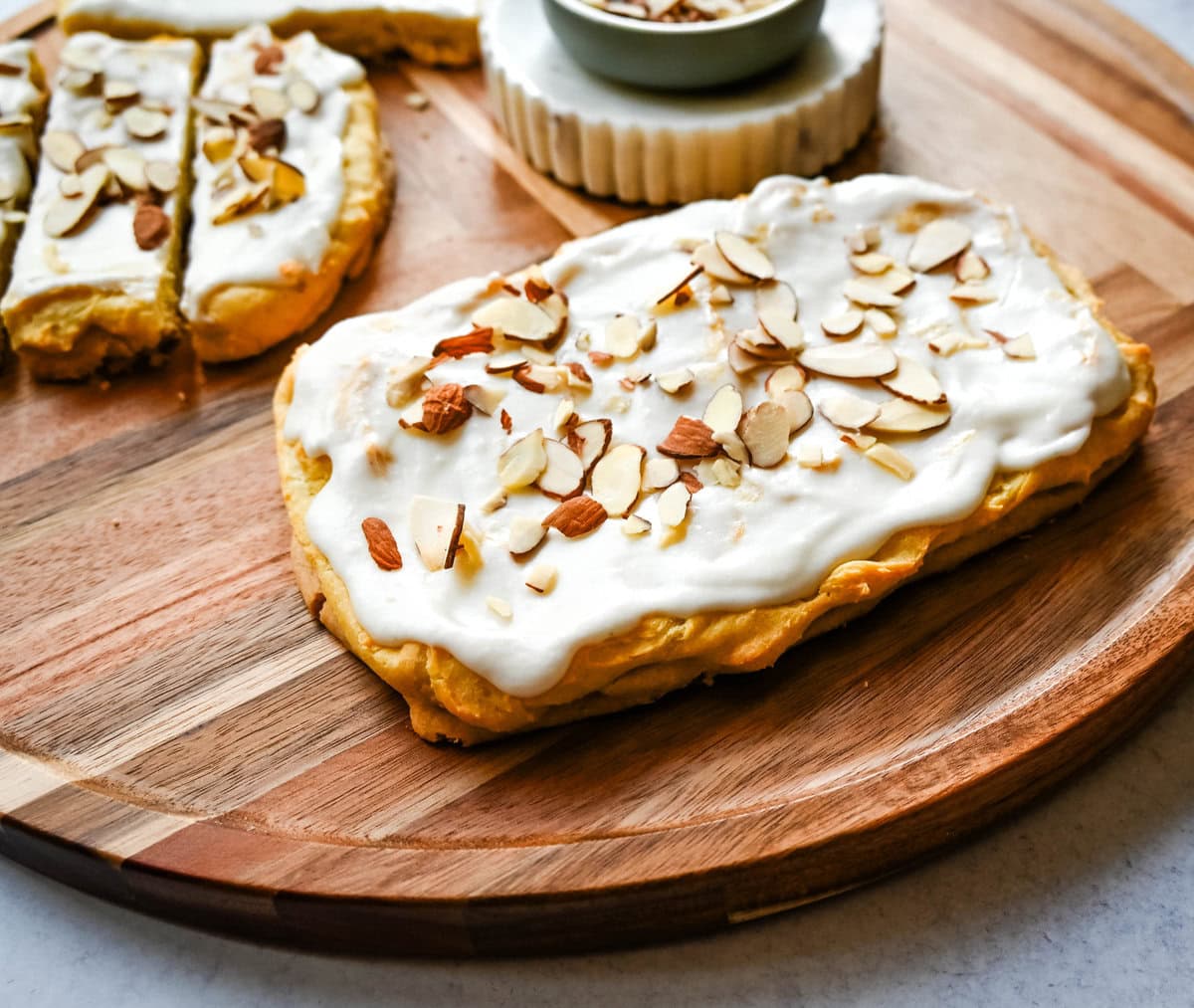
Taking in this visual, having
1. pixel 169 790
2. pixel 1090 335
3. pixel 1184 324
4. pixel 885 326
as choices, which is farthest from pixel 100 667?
pixel 1184 324

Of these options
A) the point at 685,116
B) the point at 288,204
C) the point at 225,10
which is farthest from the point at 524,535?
the point at 225,10

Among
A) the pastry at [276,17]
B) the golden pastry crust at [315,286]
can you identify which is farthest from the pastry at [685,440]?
the pastry at [276,17]

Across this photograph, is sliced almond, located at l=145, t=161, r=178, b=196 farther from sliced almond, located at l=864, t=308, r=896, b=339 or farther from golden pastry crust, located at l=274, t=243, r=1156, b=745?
sliced almond, located at l=864, t=308, r=896, b=339

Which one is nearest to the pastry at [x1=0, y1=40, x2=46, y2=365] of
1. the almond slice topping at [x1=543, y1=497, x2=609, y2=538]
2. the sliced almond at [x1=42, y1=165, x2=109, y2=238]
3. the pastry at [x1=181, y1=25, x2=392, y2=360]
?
the sliced almond at [x1=42, y1=165, x2=109, y2=238]

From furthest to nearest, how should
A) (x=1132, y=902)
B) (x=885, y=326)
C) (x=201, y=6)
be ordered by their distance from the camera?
(x=201, y=6), (x=885, y=326), (x=1132, y=902)

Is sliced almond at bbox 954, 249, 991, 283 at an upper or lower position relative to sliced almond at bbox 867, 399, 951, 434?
upper

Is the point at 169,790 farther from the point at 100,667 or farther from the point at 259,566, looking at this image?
the point at 259,566

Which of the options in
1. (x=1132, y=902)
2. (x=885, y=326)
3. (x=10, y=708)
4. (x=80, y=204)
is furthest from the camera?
(x=80, y=204)
